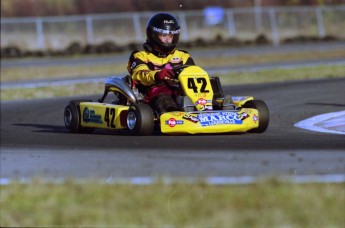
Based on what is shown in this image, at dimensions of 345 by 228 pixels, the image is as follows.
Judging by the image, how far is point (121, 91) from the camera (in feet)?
34.9

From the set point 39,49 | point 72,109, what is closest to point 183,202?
point 72,109

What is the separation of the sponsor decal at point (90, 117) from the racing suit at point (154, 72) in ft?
1.86

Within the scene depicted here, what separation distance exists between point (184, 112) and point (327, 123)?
6.12 feet

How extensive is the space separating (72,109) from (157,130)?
A: 3.93 ft

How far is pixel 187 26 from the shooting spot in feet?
128

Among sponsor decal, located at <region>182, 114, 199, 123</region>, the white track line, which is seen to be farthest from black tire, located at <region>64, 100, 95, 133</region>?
the white track line

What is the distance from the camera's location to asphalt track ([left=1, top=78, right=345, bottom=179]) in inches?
273

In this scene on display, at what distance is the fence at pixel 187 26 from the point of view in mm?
36344

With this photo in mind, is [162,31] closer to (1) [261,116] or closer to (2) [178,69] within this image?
(2) [178,69]

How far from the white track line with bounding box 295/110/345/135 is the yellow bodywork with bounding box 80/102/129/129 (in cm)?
197

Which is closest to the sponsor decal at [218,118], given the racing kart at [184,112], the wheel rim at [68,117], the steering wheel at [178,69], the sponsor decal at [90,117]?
the racing kart at [184,112]

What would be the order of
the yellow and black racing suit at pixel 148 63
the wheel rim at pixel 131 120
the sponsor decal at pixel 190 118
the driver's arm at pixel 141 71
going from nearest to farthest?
1. the sponsor decal at pixel 190 118
2. the wheel rim at pixel 131 120
3. the driver's arm at pixel 141 71
4. the yellow and black racing suit at pixel 148 63

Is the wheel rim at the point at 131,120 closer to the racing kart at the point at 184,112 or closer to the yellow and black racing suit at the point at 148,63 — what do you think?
the racing kart at the point at 184,112

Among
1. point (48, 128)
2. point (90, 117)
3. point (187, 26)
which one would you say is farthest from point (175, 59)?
point (187, 26)
